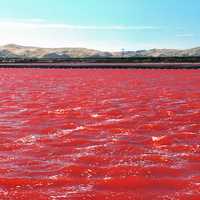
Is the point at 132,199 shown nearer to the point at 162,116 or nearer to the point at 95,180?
the point at 95,180

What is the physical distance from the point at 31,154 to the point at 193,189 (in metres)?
3.31

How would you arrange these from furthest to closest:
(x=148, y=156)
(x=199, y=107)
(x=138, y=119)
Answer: (x=199, y=107) → (x=138, y=119) → (x=148, y=156)

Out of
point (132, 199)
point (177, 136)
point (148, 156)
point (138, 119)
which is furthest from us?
point (138, 119)

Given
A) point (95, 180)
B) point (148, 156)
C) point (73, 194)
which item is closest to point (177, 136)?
point (148, 156)

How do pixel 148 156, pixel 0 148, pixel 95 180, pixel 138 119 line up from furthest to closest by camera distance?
pixel 138 119
pixel 0 148
pixel 148 156
pixel 95 180

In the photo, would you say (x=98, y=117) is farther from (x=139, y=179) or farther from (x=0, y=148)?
(x=139, y=179)

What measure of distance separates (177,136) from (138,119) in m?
2.77

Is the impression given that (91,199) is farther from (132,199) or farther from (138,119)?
(138,119)

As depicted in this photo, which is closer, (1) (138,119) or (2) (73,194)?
(2) (73,194)

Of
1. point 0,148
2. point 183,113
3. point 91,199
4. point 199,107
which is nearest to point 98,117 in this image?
point 183,113

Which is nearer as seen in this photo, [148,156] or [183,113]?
[148,156]

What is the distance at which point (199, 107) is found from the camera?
15.3m

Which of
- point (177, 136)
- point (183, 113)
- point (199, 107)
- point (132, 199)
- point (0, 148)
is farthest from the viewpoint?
point (199, 107)

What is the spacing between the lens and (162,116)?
13.4 meters
